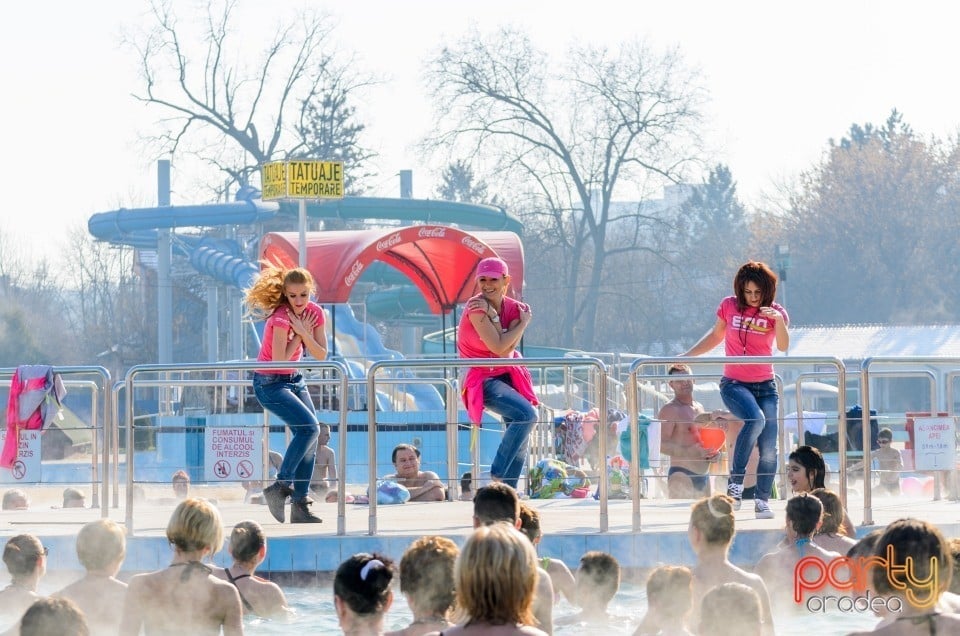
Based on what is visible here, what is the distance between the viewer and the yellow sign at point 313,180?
23.1 meters

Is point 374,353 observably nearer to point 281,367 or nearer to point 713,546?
point 281,367

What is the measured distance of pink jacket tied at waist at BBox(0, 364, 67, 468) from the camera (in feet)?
34.4

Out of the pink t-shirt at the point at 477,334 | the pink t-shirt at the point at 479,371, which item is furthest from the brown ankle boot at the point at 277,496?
the pink t-shirt at the point at 477,334

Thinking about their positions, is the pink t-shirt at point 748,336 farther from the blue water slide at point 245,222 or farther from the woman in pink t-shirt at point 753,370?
the blue water slide at point 245,222

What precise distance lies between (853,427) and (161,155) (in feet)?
126

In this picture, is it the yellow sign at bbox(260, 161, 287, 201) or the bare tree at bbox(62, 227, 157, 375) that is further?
the bare tree at bbox(62, 227, 157, 375)

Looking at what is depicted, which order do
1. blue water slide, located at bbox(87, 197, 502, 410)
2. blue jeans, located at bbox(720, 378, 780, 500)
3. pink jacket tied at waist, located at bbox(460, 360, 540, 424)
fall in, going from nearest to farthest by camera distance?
pink jacket tied at waist, located at bbox(460, 360, 540, 424) → blue jeans, located at bbox(720, 378, 780, 500) → blue water slide, located at bbox(87, 197, 502, 410)

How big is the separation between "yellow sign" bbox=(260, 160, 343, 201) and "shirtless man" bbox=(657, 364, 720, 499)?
1169 centimetres

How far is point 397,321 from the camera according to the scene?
47344mm

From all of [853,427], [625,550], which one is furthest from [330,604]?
[853,427]

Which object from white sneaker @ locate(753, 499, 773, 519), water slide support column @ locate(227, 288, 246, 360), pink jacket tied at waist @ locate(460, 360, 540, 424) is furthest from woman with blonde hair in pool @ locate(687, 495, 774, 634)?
water slide support column @ locate(227, 288, 246, 360)

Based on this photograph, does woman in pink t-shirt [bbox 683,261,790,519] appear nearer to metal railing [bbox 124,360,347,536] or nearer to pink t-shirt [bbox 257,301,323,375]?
metal railing [bbox 124,360,347,536]

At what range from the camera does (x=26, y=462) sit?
412 inches

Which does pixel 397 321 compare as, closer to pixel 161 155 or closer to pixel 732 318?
pixel 161 155
